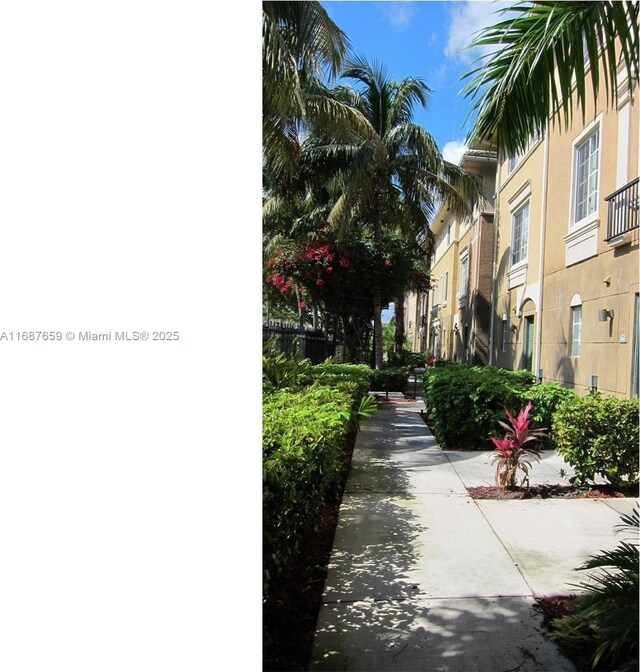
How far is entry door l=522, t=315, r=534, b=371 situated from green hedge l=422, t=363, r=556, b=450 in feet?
12.6

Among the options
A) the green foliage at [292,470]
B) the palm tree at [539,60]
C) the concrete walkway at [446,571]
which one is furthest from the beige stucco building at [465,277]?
the green foliage at [292,470]

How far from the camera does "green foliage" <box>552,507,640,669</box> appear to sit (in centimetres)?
227

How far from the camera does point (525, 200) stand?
11711mm

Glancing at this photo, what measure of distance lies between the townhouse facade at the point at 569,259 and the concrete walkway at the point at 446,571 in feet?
9.42

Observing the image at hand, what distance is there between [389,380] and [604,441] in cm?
958

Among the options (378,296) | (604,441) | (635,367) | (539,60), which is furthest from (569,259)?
(378,296)

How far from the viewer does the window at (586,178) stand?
328 inches

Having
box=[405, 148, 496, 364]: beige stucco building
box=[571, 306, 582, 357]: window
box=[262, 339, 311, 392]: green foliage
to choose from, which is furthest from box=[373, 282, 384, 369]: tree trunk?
box=[262, 339, 311, 392]: green foliage

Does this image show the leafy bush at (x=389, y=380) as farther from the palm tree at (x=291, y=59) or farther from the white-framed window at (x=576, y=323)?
the palm tree at (x=291, y=59)

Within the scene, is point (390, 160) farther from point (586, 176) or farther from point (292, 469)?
point (292, 469)

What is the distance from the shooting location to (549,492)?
16.9 feet
